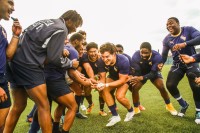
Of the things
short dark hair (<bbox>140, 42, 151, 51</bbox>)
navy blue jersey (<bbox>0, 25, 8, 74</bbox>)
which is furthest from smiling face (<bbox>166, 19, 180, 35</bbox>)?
navy blue jersey (<bbox>0, 25, 8, 74</bbox>)

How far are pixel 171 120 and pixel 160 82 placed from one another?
4.85ft

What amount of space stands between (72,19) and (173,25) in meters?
3.37

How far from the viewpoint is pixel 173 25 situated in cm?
646

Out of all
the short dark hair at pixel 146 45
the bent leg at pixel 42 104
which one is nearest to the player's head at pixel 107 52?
the short dark hair at pixel 146 45

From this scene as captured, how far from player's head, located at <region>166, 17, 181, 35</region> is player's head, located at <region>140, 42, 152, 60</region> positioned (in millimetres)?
775

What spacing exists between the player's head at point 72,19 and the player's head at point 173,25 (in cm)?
317

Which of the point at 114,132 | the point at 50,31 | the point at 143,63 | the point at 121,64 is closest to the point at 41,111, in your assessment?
the point at 50,31

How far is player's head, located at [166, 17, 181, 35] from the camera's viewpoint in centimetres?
647

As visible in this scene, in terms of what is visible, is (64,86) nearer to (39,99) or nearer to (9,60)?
(39,99)

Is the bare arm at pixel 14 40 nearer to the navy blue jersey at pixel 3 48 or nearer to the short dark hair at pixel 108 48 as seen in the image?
the navy blue jersey at pixel 3 48

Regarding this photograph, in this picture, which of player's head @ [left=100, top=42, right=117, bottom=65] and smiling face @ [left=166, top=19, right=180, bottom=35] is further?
Answer: smiling face @ [left=166, top=19, right=180, bottom=35]

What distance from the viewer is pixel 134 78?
6.78 meters

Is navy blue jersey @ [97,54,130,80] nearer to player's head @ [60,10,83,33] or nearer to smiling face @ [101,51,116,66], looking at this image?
smiling face @ [101,51,116,66]

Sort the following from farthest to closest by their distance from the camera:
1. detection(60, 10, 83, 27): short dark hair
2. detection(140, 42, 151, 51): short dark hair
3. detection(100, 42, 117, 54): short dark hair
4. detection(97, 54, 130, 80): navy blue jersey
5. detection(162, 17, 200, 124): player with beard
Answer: detection(140, 42, 151, 51): short dark hair < detection(162, 17, 200, 124): player with beard < detection(97, 54, 130, 80): navy blue jersey < detection(100, 42, 117, 54): short dark hair < detection(60, 10, 83, 27): short dark hair
